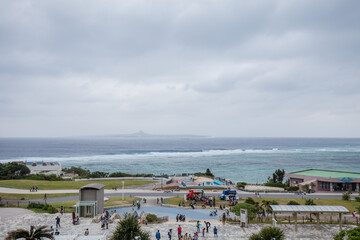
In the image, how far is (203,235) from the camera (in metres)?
24.2

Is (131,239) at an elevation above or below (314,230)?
above

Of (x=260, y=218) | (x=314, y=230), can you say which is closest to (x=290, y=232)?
(x=314, y=230)

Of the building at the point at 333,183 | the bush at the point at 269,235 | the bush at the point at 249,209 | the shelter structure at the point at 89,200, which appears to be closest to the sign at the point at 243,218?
the bush at the point at 249,209


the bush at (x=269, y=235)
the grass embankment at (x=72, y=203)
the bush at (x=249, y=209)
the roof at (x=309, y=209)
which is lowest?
the grass embankment at (x=72, y=203)

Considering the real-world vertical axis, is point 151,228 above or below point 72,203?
above

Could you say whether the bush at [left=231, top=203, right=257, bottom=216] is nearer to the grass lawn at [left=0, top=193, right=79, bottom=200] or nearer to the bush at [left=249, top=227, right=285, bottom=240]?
the bush at [left=249, top=227, right=285, bottom=240]

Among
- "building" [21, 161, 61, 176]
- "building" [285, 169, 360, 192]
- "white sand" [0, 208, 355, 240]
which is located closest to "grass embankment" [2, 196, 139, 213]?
"white sand" [0, 208, 355, 240]

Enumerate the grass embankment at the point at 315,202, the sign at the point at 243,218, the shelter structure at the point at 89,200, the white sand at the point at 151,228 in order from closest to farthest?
1. the white sand at the point at 151,228
2. the sign at the point at 243,218
3. the shelter structure at the point at 89,200
4. the grass embankment at the point at 315,202

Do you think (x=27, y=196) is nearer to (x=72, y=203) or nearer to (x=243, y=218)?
(x=72, y=203)

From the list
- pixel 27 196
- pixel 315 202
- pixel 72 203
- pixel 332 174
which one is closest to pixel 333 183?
pixel 332 174

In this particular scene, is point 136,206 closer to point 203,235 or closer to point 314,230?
point 203,235

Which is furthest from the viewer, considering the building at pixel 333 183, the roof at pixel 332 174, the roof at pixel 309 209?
the roof at pixel 332 174

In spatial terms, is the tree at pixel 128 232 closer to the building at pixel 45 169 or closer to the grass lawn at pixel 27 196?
the grass lawn at pixel 27 196

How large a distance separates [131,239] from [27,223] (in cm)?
1458
